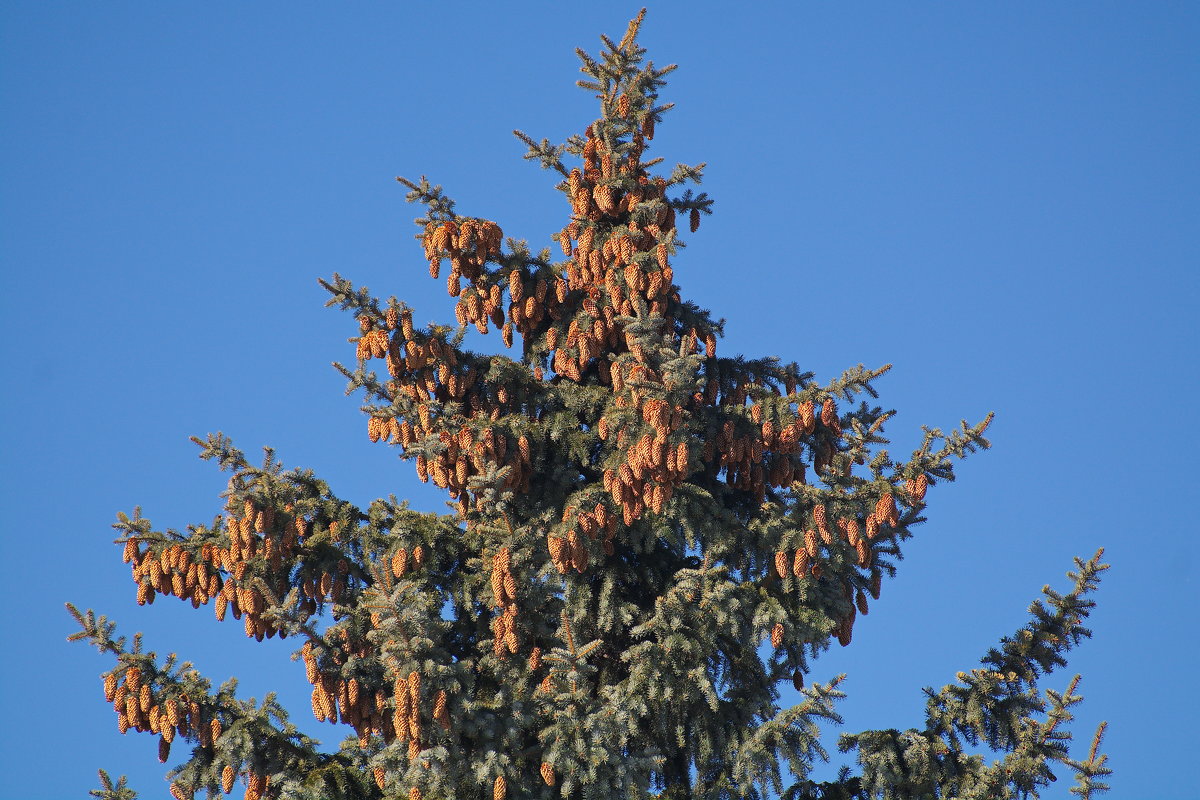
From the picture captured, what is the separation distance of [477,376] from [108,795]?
5644 mm

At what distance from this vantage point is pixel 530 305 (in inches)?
667

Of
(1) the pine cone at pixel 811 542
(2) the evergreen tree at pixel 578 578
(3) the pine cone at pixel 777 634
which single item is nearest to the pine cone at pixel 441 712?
(2) the evergreen tree at pixel 578 578

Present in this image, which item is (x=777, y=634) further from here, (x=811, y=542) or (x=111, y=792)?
(x=111, y=792)

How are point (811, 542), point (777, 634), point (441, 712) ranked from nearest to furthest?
point (441, 712) → point (811, 542) → point (777, 634)

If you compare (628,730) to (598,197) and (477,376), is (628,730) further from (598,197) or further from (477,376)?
(598,197)

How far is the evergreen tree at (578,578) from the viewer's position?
1381 centimetres

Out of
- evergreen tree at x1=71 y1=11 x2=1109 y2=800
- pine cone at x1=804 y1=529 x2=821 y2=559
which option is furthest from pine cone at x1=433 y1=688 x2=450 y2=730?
pine cone at x1=804 y1=529 x2=821 y2=559

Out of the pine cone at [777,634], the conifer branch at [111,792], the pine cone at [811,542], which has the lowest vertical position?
the conifer branch at [111,792]

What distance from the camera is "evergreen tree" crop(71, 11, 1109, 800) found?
13812 millimetres

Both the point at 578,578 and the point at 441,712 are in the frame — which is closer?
the point at 441,712

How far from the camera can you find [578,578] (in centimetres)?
1580

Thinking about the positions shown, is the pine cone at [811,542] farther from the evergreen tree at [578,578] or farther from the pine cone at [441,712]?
the pine cone at [441,712]

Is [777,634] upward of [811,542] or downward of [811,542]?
downward

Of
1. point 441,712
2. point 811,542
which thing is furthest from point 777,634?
point 441,712
